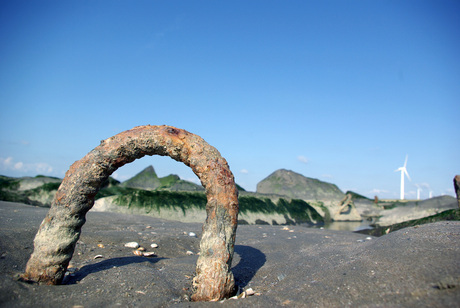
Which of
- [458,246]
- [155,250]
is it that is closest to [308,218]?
[155,250]

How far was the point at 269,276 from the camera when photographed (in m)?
4.62

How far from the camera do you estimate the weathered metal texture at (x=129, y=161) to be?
3.87 m

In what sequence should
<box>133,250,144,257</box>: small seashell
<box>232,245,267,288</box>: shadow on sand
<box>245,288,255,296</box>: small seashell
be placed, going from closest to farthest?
<box>245,288,255,296</box>: small seashell < <box>232,245,267,288</box>: shadow on sand < <box>133,250,144,257</box>: small seashell

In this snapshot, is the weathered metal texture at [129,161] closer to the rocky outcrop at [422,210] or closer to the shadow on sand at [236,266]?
the shadow on sand at [236,266]

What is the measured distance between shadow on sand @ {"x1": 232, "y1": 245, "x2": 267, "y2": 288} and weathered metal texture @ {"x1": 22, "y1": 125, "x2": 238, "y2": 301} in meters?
0.73

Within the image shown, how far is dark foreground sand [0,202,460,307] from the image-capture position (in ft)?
10.1

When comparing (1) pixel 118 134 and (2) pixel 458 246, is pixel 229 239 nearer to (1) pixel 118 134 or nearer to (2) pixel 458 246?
(1) pixel 118 134

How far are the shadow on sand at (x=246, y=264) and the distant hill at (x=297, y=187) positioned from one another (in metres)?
20.9

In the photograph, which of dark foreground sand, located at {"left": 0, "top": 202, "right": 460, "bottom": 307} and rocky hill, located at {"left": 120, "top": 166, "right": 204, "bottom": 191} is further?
rocky hill, located at {"left": 120, "top": 166, "right": 204, "bottom": 191}

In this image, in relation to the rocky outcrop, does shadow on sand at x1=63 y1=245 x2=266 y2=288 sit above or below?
below

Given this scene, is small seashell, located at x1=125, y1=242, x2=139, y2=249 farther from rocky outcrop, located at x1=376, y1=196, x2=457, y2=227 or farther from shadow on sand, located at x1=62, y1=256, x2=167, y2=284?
rocky outcrop, located at x1=376, y1=196, x2=457, y2=227

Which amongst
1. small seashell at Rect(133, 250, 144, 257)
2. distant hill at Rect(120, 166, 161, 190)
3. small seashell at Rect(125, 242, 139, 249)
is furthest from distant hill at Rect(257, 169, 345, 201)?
small seashell at Rect(133, 250, 144, 257)

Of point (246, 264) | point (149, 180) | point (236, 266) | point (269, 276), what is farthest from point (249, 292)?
point (149, 180)

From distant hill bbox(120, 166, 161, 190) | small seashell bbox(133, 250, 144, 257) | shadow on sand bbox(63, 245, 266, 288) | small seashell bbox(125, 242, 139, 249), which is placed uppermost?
distant hill bbox(120, 166, 161, 190)
